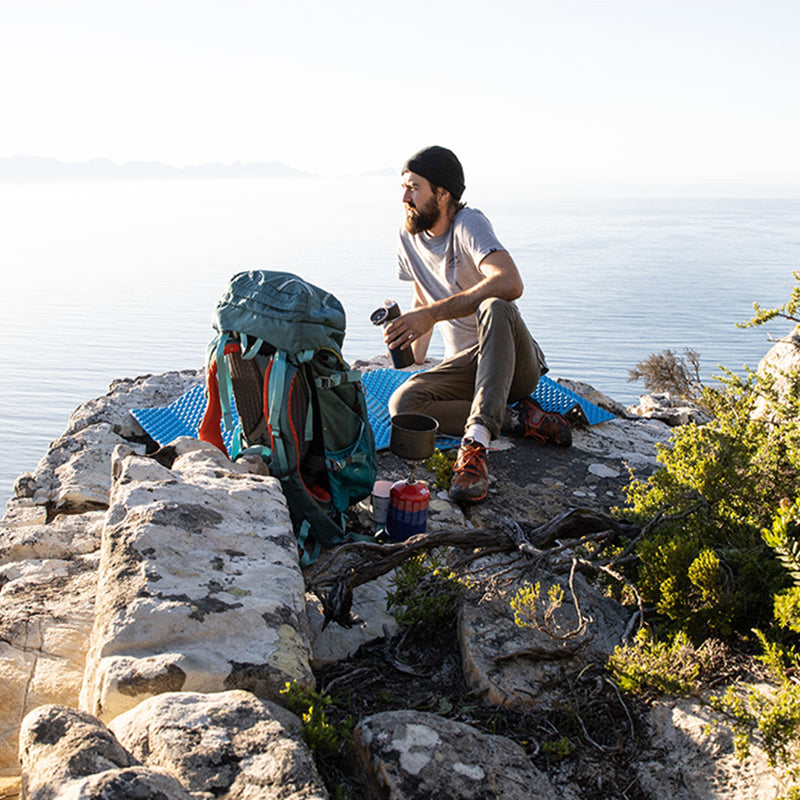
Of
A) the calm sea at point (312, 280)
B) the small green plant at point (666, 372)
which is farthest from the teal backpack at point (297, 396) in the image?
the small green plant at point (666, 372)

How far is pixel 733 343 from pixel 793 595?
13.1 metres

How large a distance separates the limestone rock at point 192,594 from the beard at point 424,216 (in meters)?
2.27

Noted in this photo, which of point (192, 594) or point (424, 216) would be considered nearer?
point (192, 594)

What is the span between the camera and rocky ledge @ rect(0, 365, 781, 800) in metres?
→ 1.46

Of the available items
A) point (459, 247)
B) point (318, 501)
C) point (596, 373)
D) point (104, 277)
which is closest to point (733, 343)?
point (596, 373)

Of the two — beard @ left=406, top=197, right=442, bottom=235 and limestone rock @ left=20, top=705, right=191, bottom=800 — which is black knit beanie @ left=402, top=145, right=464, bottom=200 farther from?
limestone rock @ left=20, top=705, right=191, bottom=800

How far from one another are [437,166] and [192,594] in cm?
297

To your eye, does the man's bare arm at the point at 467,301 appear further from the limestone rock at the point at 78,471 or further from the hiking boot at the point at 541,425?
the limestone rock at the point at 78,471

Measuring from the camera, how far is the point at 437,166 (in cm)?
419

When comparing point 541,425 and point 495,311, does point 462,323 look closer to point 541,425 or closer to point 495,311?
point 495,311

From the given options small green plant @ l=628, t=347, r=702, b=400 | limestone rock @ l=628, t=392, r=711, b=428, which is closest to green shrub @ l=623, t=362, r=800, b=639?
limestone rock @ l=628, t=392, r=711, b=428

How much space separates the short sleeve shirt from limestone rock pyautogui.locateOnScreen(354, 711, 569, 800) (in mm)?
2787

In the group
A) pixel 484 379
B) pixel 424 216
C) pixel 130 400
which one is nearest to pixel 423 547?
pixel 484 379

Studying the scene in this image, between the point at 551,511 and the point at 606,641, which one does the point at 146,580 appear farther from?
the point at 551,511
